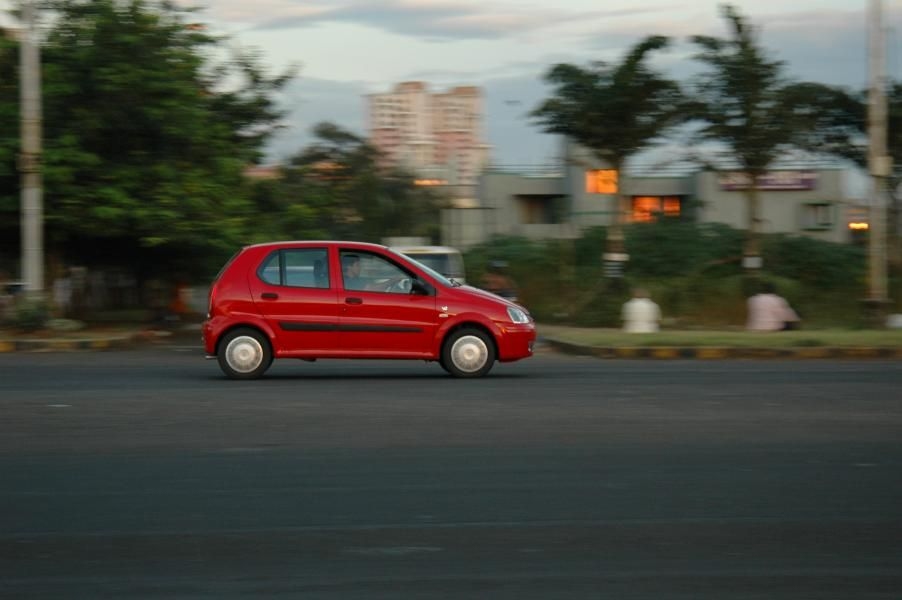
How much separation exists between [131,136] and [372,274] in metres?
12.5

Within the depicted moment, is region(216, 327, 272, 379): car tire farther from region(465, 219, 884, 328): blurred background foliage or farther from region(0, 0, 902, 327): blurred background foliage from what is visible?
region(465, 219, 884, 328): blurred background foliage

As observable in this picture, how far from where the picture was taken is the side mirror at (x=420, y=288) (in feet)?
46.9

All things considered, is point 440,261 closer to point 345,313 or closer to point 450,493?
point 345,313

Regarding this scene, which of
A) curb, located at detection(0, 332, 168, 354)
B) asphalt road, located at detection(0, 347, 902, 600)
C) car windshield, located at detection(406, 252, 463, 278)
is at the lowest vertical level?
asphalt road, located at detection(0, 347, 902, 600)

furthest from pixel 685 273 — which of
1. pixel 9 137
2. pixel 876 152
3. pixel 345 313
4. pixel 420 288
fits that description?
pixel 345 313

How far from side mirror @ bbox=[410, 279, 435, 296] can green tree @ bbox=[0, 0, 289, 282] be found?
10574mm

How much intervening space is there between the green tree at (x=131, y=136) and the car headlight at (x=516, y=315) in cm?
1103

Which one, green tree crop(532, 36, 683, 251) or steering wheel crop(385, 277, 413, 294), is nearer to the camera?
steering wheel crop(385, 277, 413, 294)

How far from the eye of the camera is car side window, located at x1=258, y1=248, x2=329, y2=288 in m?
14.3

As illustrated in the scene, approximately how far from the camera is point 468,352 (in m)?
14.4

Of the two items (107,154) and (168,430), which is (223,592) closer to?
(168,430)

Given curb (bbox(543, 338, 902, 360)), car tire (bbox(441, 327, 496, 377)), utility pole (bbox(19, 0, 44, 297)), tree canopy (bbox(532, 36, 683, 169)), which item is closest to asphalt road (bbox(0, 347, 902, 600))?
car tire (bbox(441, 327, 496, 377))

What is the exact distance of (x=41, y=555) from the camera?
5.92 metres

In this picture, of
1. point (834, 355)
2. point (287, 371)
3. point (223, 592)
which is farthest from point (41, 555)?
point (834, 355)
